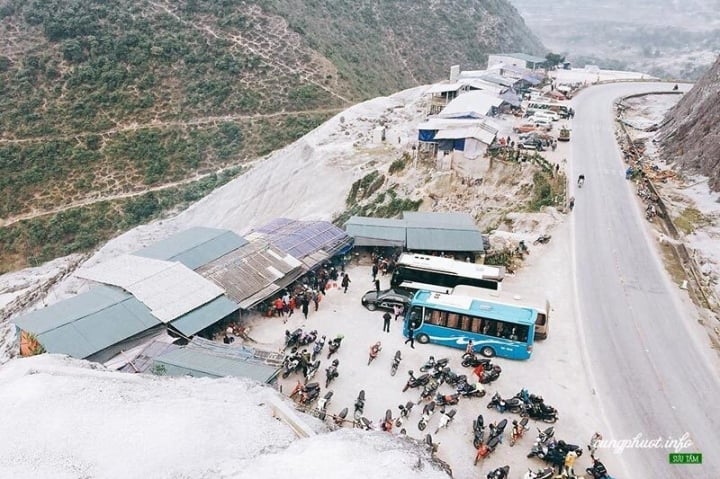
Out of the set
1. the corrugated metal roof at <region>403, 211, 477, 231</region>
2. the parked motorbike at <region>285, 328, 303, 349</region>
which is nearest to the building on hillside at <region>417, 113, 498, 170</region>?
the corrugated metal roof at <region>403, 211, 477, 231</region>

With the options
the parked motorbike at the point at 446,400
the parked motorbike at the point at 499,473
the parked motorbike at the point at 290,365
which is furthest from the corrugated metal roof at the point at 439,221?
the parked motorbike at the point at 499,473

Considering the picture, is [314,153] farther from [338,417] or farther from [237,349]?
[338,417]

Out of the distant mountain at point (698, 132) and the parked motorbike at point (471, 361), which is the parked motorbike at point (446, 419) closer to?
the parked motorbike at point (471, 361)

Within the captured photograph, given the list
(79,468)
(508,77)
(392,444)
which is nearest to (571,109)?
(508,77)

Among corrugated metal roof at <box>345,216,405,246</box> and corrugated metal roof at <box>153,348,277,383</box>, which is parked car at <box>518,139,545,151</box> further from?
corrugated metal roof at <box>153,348,277,383</box>

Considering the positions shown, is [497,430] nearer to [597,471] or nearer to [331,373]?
[597,471]

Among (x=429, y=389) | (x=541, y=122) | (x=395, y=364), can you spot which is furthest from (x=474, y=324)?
(x=541, y=122)

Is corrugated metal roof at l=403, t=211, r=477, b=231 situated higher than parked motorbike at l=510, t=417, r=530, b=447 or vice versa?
corrugated metal roof at l=403, t=211, r=477, b=231
